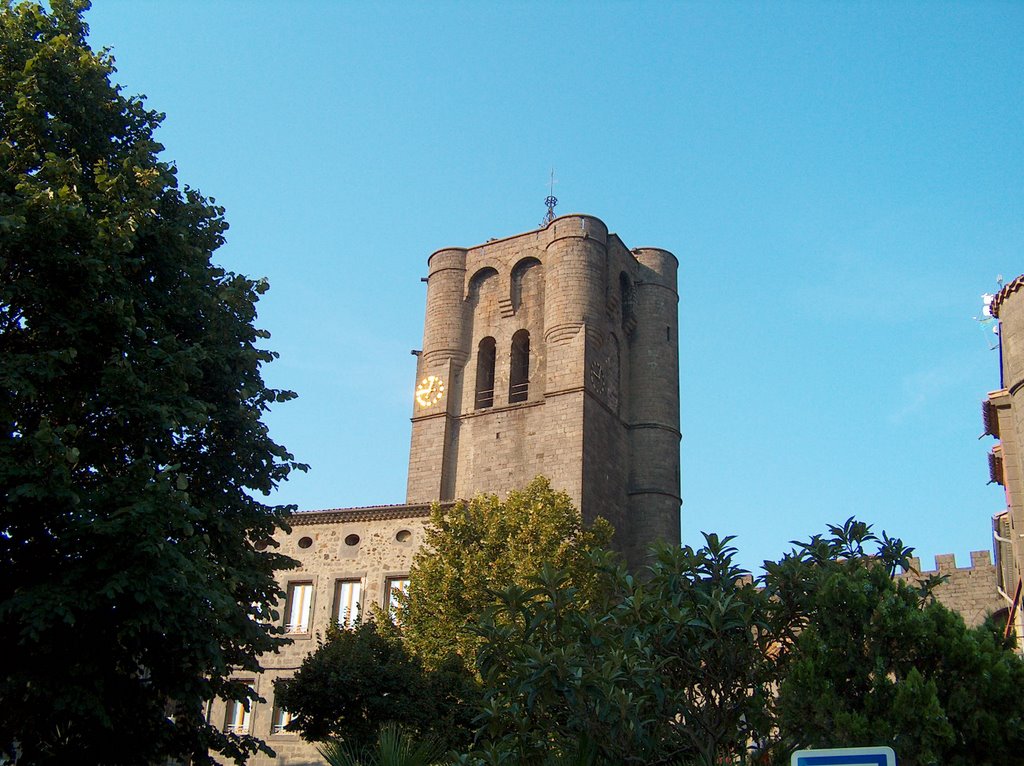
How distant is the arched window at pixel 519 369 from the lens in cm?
3562

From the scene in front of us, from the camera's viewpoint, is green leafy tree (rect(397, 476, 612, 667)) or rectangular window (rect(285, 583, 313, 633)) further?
rectangular window (rect(285, 583, 313, 633))

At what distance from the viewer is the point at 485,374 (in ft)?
121

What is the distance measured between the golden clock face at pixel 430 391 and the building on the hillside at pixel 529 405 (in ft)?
Answer: 0.17

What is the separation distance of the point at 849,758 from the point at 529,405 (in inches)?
1194

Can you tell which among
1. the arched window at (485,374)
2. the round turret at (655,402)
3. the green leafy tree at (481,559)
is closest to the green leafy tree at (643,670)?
the green leafy tree at (481,559)

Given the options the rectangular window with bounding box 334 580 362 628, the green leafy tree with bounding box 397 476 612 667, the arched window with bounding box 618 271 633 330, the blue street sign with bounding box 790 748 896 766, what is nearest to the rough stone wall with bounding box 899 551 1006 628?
the green leafy tree with bounding box 397 476 612 667

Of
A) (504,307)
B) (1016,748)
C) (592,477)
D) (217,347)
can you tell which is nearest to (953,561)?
(592,477)

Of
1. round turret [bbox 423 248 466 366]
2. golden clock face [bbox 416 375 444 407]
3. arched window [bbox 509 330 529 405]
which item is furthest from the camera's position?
round turret [bbox 423 248 466 366]

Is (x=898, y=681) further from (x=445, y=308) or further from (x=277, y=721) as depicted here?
(x=445, y=308)

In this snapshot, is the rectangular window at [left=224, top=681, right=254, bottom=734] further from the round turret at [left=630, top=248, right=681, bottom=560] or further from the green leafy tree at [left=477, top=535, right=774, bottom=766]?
the green leafy tree at [left=477, top=535, right=774, bottom=766]

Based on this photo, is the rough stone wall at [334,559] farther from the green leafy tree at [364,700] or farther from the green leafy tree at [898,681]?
the green leafy tree at [898,681]

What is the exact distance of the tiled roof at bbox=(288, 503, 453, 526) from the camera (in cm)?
2927

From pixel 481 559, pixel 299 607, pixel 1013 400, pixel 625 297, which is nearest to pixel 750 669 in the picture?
pixel 1013 400

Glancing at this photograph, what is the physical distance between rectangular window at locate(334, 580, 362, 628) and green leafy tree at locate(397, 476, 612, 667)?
5.41 m
